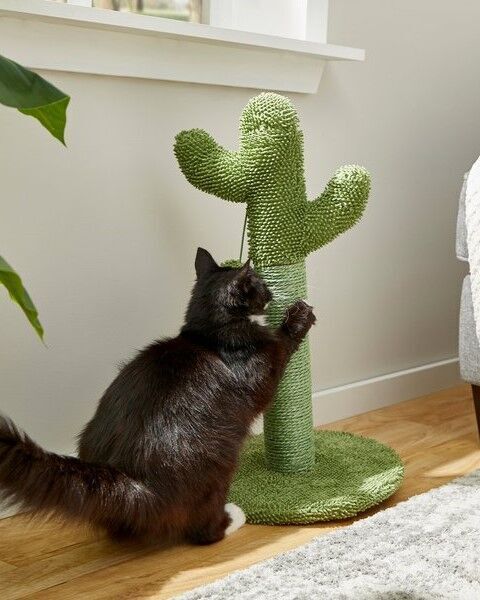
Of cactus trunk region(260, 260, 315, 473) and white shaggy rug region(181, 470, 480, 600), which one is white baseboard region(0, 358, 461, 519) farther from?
white shaggy rug region(181, 470, 480, 600)

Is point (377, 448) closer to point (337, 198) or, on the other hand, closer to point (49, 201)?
point (337, 198)

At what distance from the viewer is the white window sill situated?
4.64 ft

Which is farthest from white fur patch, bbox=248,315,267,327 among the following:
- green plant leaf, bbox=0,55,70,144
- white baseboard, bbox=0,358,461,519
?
green plant leaf, bbox=0,55,70,144

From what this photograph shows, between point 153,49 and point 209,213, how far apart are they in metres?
0.35

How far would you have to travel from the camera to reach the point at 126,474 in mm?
1315

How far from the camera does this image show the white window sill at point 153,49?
1415 millimetres

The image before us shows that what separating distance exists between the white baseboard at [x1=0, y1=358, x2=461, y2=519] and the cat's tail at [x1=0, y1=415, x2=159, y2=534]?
26.7 inches

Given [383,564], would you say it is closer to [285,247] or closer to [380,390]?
[285,247]

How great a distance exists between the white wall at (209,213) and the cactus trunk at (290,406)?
9.5 inches

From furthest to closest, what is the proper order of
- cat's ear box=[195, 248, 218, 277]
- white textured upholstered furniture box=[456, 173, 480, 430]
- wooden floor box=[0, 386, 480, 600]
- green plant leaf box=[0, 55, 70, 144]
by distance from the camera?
white textured upholstered furniture box=[456, 173, 480, 430] < cat's ear box=[195, 248, 218, 277] < wooden floor box=[0, 386, 480, 600] < green plant leaf box=[0, 55, 70, 144]

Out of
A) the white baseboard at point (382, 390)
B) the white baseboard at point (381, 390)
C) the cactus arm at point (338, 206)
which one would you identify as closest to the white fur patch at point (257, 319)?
the cactus arm at point (338, 206)

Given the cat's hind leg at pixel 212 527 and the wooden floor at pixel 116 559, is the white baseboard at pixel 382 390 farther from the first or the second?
the cat's hind leg at pixel 212 527

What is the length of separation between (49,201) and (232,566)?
0.66 m

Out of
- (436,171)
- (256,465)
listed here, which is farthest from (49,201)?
(436,171)
